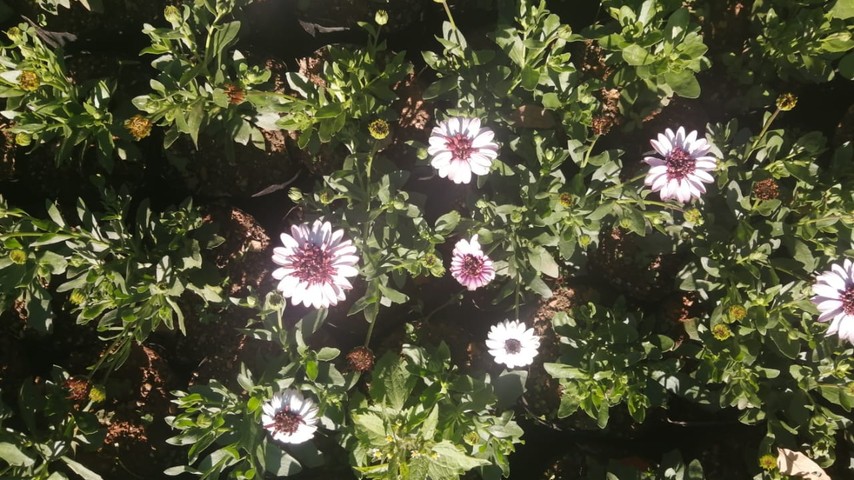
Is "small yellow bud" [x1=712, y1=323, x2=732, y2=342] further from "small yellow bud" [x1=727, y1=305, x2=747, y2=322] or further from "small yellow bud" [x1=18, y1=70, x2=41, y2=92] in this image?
"small yellow bud" [x1=18, y1=70, x2=41, y2=92]

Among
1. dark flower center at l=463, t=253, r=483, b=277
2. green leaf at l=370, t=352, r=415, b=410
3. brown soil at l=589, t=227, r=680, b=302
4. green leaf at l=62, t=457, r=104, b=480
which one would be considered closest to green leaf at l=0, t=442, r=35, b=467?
green leaf at l=62, t=457, r=104, b=480

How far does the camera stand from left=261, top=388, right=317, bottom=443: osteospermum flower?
1.65 m

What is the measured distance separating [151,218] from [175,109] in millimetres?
563

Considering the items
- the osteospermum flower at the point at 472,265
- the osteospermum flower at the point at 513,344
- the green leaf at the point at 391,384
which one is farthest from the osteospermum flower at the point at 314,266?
the osteospermum flower at the point at 513,344

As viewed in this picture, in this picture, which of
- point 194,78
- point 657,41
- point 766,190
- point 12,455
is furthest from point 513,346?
point 12,455

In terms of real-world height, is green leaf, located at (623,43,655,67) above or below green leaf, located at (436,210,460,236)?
above

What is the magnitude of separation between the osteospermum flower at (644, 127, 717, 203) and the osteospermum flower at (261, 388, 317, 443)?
1.24 metres

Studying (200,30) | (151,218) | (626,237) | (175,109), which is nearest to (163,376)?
(151,218)

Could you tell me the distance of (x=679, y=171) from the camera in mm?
1629

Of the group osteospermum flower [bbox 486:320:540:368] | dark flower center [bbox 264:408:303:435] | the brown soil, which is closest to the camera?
dark flower center [bbox 264:408:303:435]

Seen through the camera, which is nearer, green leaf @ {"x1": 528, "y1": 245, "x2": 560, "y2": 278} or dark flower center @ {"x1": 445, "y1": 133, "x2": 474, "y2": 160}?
dark flower center @ {"x1": 445, "y1": 133, "x2": 474, "y2": 160}

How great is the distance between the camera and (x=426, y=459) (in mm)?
1589

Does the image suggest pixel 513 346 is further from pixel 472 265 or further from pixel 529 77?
pixel 529 77

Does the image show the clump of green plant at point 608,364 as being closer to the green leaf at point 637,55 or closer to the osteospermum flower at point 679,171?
the osteospermum flower at point 679,171
